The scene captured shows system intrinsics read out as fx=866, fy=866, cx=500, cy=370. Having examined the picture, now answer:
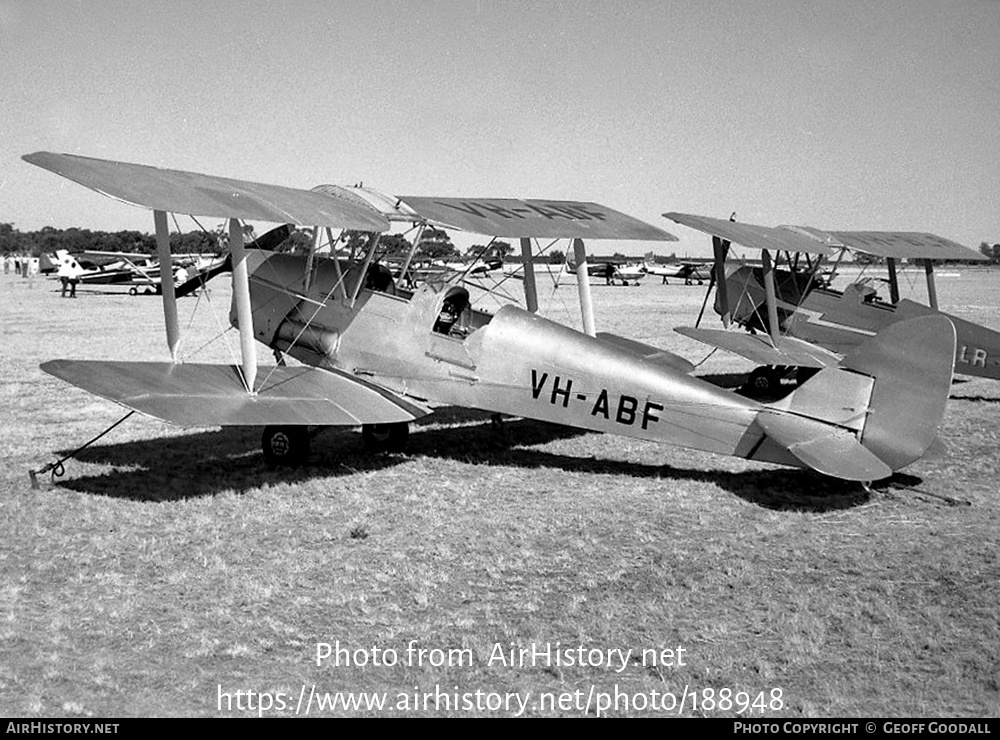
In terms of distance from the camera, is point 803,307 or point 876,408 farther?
point 803,307

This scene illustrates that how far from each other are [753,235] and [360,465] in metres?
6.75

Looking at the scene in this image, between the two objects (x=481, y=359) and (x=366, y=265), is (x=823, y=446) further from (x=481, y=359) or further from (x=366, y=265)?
(x=366, y=265)

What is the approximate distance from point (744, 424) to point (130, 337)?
15.4 metres

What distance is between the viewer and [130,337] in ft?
61.4

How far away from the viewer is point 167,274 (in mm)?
7492

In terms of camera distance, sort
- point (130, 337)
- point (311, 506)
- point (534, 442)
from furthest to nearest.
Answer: point (130, 337)
point (534, 442)
point (311, 506)

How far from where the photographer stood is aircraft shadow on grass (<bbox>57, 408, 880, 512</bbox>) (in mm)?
7172

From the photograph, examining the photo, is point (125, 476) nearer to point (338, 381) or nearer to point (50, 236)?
point (338, 381)

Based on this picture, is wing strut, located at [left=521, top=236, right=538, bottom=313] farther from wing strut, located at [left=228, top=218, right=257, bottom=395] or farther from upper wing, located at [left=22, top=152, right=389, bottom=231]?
wing strut, located at [left=228, top=218, right=257, bottom=395]

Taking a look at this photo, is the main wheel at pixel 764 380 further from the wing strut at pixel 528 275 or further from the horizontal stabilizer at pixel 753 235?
the wing strut at pixel 528 275

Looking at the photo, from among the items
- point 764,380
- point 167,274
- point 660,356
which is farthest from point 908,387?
point 764,380

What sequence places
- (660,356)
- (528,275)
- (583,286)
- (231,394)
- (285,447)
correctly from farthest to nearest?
(528,275), (583,286), (660,356), (285,447), (231,394)

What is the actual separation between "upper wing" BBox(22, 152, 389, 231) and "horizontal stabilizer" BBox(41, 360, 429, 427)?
1454 millimetres
